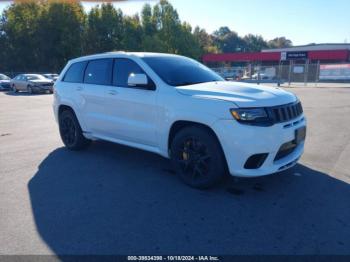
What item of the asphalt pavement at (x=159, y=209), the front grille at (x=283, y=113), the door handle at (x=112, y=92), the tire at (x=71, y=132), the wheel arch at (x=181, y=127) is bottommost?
the asphalt pavement at (x=159, y=209)

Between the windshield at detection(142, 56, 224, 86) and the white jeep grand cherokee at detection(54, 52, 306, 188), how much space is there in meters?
0.02

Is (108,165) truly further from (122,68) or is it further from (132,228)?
(132,228)

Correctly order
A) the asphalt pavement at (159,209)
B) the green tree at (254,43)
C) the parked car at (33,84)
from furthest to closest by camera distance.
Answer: the green tree at (254,43)
the parked car at (33,84)
the asphalt pavement at (159,209)

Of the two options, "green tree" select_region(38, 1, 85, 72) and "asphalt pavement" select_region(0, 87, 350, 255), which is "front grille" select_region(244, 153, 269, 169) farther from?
"green tree" select_region(38, 1, 85, 72)

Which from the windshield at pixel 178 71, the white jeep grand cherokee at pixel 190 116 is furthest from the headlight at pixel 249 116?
the windshield at pixel 178 71

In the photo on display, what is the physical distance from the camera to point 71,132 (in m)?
6.43

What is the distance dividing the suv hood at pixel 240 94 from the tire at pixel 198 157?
1.62 ft

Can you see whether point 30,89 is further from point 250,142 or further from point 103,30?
point 103,30

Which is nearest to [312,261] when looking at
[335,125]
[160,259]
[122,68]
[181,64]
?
[160,259]

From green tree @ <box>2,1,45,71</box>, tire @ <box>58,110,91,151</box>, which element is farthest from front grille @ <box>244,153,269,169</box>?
green tree @ <box>2,1,45,71</box>

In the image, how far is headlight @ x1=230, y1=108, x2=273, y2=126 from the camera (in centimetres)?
376

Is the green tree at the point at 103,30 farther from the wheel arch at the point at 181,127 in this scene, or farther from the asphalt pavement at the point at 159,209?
the wheel arch at the point at 181,127

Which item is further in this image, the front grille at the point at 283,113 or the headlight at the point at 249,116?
the front grille at the point at 283,113

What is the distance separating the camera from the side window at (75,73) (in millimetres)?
6094
